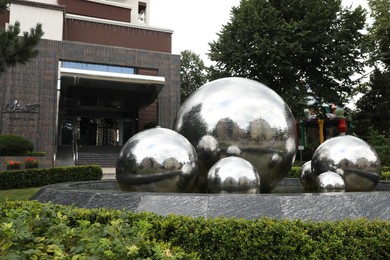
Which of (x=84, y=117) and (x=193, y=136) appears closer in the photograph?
(x=193, y=136)

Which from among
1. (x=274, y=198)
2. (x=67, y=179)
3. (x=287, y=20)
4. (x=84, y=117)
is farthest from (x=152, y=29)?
(x=274, y=198)

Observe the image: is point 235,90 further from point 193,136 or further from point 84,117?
point 84,117

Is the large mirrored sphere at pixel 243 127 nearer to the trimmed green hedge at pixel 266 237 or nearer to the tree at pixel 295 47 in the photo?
the trimmed green hedge at pixel 266 237

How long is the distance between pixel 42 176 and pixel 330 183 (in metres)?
13.8

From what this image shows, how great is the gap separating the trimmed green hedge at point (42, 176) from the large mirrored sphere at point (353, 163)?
41.5ft

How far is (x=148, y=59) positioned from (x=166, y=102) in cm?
406

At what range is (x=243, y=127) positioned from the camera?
6.87 metres

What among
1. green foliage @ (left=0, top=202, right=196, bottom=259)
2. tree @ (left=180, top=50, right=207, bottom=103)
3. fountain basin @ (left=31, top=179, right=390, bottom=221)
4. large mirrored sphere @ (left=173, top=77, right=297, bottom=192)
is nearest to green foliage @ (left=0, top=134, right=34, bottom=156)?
large mirrored sphere @ (left=173, top=77, right=297, bottom=192)

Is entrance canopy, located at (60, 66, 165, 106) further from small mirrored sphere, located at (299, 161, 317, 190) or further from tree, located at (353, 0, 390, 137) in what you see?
small mirrored sphere, located at (299, 161, 317, 190)

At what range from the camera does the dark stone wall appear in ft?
92.2

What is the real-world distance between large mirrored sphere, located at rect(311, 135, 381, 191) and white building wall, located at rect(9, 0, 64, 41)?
97.3ft

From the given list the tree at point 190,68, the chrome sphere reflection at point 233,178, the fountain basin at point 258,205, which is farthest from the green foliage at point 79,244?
the tree at point 190,68

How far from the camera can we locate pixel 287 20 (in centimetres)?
2866

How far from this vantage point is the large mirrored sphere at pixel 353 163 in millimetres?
7316
